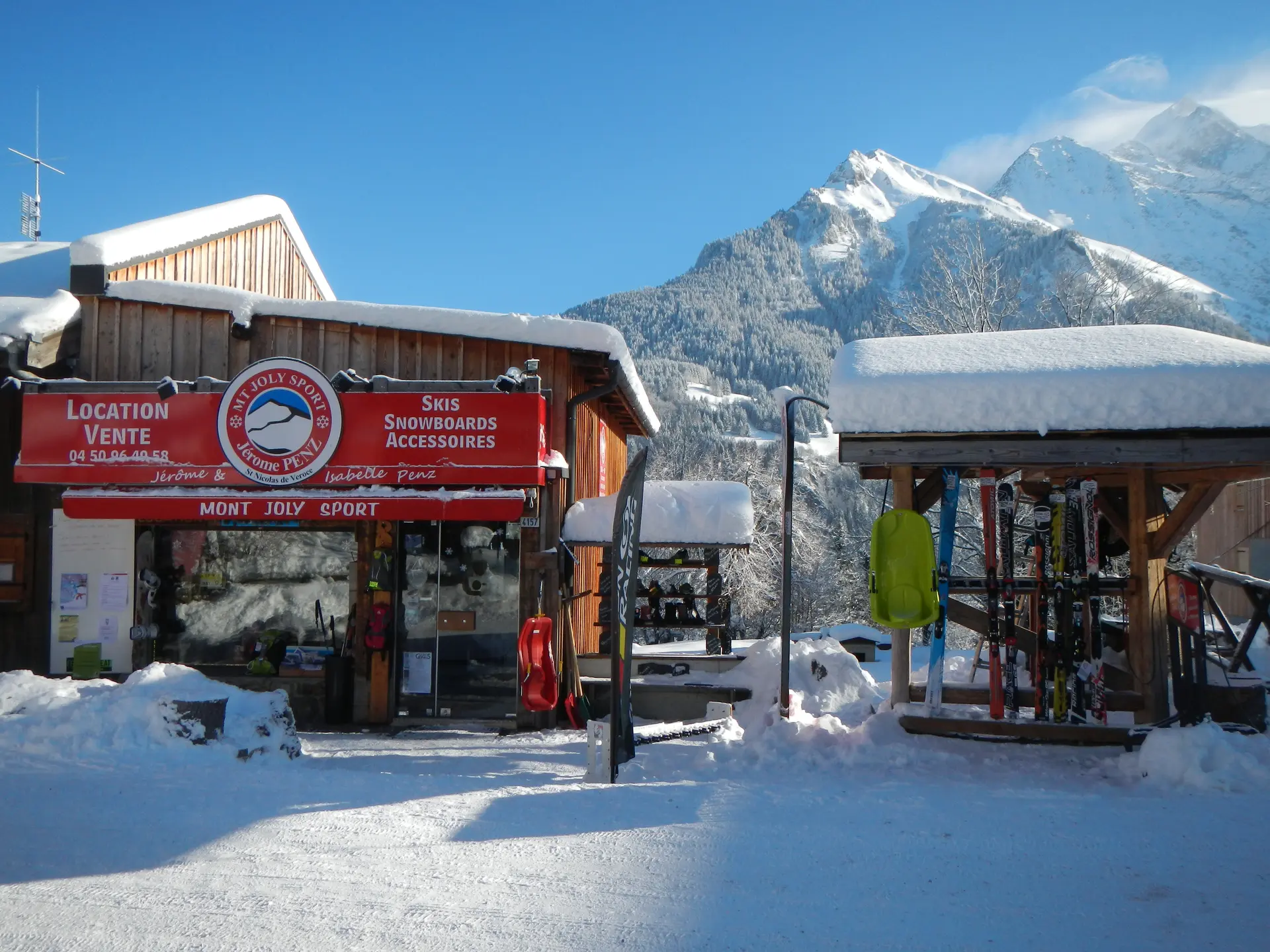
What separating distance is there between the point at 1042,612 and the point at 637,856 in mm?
4434

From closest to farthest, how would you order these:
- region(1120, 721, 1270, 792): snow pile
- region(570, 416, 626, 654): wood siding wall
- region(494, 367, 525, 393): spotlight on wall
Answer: region(1120, 721, 1270, 792): snow pile → region(494, 367, 525, 393): spotlight on wall → region(570, 416, 626, 654): wood siding wall

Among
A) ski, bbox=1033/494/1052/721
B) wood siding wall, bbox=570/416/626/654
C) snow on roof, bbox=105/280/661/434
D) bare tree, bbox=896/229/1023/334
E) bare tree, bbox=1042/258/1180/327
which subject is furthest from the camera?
bare tree, bbox=1042/258/1180/327

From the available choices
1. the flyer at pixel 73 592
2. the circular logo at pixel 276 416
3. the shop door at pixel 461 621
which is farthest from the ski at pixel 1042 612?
the flyer at pixel 73 592

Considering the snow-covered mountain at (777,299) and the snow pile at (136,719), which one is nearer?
the snow pile at (136,719)

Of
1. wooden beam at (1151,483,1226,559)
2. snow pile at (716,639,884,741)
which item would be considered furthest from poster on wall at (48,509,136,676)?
wooden beam at (1151,483,1226,559)

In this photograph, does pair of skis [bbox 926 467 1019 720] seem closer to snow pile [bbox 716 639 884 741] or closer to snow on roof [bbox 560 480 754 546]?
snow pile [bbox 716 639 884 741]

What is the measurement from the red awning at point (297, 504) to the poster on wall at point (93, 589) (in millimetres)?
770

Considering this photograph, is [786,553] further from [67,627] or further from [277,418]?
[67,627]

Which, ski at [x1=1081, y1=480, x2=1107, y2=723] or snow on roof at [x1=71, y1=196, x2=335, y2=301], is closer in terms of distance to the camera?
ski at [x1=1081, y1=480, x2=1107, y2=723]

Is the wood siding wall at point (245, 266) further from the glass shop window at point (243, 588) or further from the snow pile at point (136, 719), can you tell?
the snow pile at point (136, 719)

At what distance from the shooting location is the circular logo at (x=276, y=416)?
30.5 ft

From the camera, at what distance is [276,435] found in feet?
30.6

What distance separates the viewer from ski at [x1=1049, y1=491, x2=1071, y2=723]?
24.8 feet

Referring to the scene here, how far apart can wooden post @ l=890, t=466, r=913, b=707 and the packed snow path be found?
2.54ft
